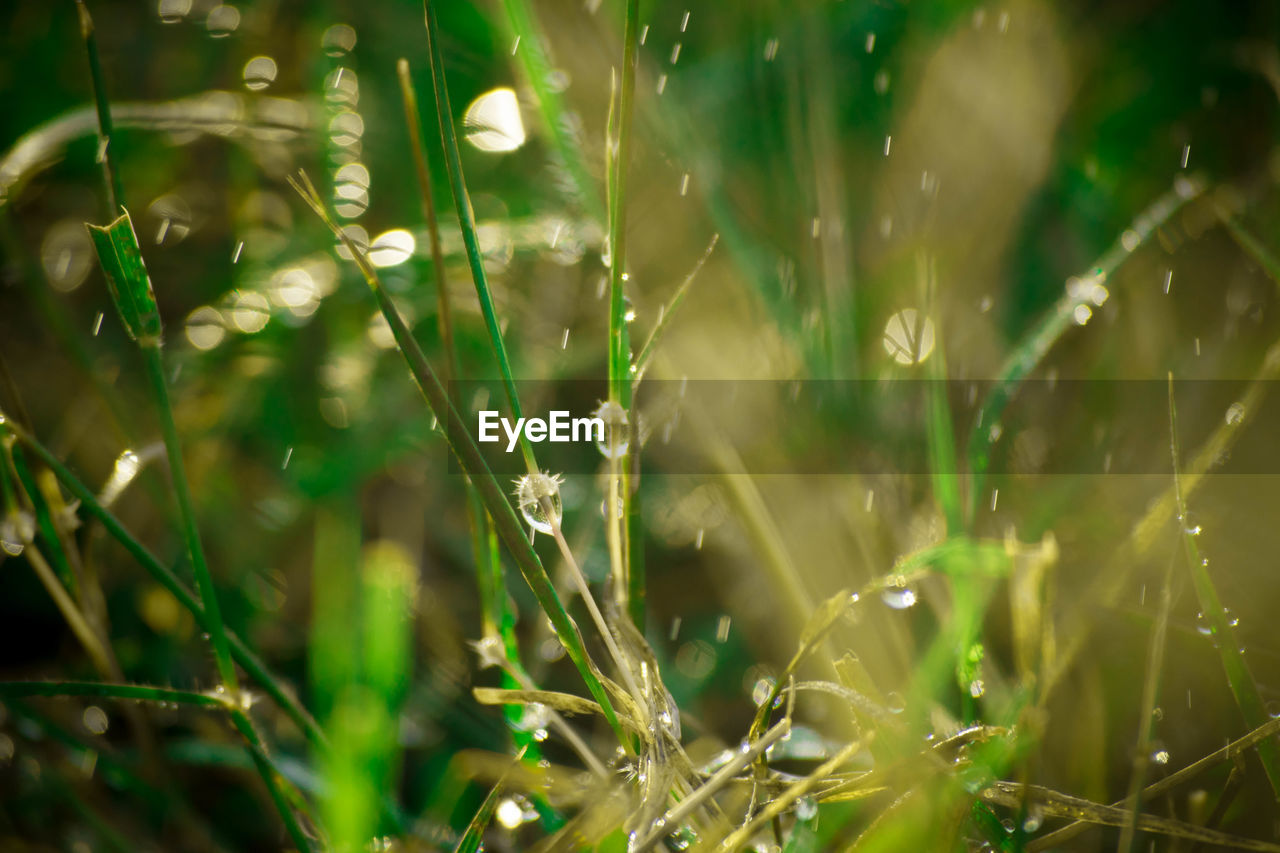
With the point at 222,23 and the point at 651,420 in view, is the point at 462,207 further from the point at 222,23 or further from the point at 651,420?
the point at 222,23

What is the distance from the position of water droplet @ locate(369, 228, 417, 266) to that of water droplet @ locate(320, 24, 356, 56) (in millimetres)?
380

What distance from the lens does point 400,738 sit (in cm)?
77

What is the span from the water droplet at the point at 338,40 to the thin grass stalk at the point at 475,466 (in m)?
0.92

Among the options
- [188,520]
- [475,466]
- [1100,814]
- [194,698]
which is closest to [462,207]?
[475,466]

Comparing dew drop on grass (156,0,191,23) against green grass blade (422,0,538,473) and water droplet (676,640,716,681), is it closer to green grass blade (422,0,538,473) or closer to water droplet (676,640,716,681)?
green grass blade (422,0,538,473)

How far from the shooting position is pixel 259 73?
127cm

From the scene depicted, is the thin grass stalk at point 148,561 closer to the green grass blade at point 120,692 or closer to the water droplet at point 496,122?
the green grass blade at point 120,692

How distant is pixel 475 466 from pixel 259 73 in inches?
46.1

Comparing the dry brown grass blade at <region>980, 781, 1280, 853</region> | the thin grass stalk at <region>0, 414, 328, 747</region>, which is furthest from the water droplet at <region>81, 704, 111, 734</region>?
the dry brown grass blade at <region>980, 781, 1280, 853</region>

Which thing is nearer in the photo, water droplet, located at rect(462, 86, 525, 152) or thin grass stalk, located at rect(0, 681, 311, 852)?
thin grass stalk, located at rect(0, 681, 311, 852)

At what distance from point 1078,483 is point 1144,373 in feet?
0.56

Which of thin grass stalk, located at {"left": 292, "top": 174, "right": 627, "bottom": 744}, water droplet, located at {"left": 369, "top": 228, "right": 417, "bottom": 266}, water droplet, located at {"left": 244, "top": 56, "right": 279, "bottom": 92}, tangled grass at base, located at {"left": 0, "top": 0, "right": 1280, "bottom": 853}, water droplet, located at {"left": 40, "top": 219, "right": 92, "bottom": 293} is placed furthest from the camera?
water droplet, located at {"left": 244, "top": 56, "right": 279, "bottom": 92}

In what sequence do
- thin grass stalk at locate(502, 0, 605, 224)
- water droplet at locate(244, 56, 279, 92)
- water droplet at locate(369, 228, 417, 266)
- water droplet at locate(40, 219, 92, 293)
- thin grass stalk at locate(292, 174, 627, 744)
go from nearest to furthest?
thin grass stalk at locate(292, 174, 627, 744) < thin grass stalk at locate(502, 0, 605, 224) < water droplet at locate(369, 228, 417, 266) < water droplet at locate(40, 219, 92, 293) < water droplet at locate(244, 56, 279, 92)

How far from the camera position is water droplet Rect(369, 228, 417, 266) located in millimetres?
1034
